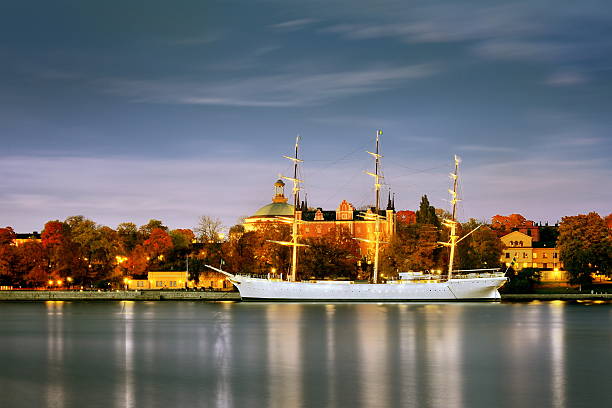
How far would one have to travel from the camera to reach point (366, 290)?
101062 mm

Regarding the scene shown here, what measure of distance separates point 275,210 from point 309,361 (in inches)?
5991

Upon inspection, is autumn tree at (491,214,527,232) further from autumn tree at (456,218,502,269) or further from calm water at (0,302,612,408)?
calm water at (0,302,612,408)

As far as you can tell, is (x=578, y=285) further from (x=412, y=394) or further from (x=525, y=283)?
(x=412, y=394)

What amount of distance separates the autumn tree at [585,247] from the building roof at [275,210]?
88705 millimetres

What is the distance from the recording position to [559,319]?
6956cm

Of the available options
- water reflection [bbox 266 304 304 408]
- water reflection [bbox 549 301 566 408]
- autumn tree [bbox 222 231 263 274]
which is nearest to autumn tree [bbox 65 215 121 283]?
autumn tree [bbox 222 231 263 274]

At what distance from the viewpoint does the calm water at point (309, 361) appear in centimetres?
3038

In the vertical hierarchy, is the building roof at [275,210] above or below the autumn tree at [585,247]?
above

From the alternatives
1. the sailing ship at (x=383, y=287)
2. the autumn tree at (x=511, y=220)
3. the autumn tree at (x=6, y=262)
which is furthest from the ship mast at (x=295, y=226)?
the autumn tree at (x=511, y=220)

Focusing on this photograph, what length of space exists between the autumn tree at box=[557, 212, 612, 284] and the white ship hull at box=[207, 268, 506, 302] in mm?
12457

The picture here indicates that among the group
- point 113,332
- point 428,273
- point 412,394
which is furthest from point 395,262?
point 412,394

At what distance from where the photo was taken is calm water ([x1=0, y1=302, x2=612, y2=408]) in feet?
99.7

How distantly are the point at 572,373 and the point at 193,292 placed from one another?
79.1 meters

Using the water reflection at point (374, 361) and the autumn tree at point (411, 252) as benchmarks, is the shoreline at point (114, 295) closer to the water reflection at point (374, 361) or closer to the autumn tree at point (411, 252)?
the autumn tree at point (411, 252)
